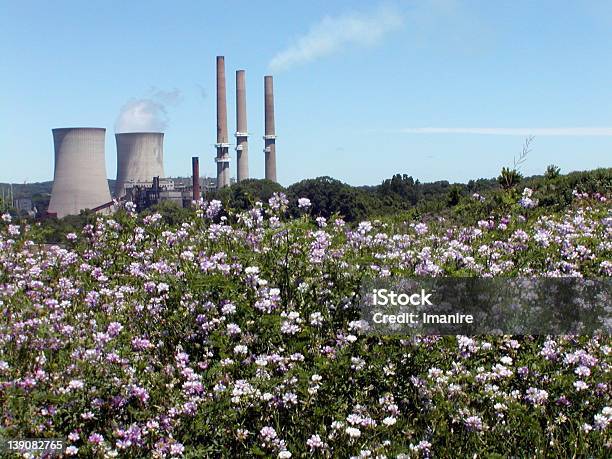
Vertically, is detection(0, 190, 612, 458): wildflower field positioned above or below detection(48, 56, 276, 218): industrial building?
below

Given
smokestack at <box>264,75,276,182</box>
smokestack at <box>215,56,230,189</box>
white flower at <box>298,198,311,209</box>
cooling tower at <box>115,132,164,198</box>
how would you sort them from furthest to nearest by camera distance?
smokestack at <box>264,75,276,182</box>
smokestack at <box>215,56,230,189</box>
cooling tower at <box>115,132,164,198</box>
white flower at <box>298,198,311,209</box>

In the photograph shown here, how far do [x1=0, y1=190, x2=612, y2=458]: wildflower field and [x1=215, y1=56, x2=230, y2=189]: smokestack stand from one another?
73.4 metres

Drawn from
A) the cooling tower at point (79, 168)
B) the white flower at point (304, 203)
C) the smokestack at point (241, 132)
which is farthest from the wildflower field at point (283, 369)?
the smokestack at point (241, 132)

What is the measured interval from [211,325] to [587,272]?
3.62 metres

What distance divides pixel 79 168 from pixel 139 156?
35.4ft

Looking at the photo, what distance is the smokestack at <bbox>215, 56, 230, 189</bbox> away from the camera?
3063 inches

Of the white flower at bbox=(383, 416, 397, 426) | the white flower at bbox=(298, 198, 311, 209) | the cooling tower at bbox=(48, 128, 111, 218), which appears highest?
the cooling tower at bbox=(48, 128, 111, 218)

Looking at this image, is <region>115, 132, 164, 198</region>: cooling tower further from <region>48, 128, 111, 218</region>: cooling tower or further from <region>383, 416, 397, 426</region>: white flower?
<region>383, 416, 397, 426</region>: white flower

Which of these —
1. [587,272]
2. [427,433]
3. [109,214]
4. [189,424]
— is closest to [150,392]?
[189,424]

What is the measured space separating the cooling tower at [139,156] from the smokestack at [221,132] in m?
10.6

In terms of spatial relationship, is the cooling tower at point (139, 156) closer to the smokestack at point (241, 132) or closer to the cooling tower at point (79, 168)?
the cooling tower at point (79, 168)

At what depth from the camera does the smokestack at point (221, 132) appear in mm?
77812

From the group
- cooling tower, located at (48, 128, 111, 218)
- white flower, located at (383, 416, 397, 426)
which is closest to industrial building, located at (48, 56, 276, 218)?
cooling tower, located at (48, 128, 111, 218)

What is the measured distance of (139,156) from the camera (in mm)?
71188
